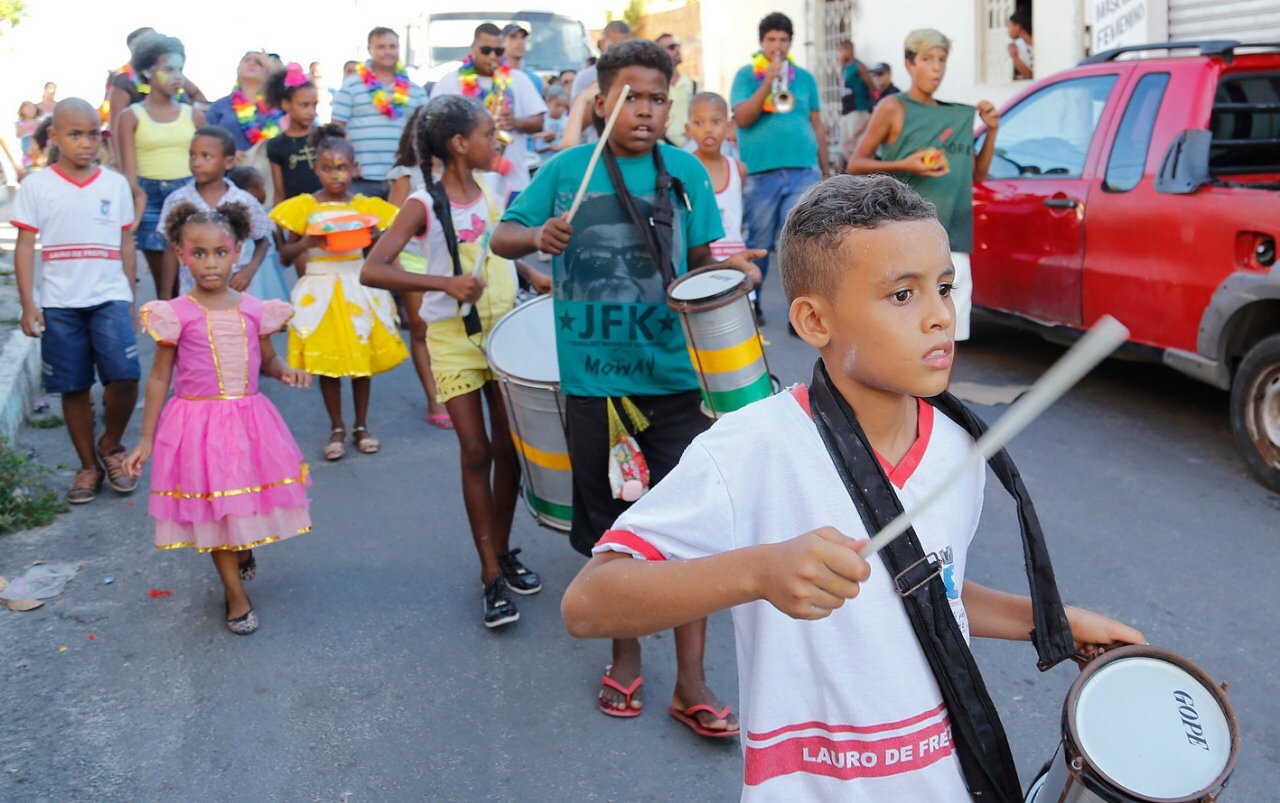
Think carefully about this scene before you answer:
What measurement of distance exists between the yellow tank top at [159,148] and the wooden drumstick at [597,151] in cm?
484

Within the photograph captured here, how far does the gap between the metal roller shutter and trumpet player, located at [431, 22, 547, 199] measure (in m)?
5.75

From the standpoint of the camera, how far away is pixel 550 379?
3965 millimetres

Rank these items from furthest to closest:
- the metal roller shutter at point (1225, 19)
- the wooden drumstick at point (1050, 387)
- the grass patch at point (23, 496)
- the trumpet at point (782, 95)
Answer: the metal roller shutter at point (1225, 19)
the trumpet at point (782, 95)
the grass patch at point (23, 496)
the wooden drumstick at point (1050, 387)

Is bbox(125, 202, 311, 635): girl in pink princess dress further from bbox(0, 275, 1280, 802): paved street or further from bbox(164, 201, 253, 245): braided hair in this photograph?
bbox(0, 275, 1280, 802): paved street

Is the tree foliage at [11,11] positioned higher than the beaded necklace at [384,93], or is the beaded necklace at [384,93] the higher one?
the tree foliage at [11,11]

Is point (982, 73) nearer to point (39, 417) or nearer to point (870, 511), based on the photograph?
point (39, 417)

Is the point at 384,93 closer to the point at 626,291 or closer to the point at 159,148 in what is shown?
the point at 159,148

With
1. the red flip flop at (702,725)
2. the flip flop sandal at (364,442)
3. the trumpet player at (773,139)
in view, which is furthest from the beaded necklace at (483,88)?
the red flip flop at (702,725)

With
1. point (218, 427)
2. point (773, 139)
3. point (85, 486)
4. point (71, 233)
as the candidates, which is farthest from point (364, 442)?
point (773, 139)

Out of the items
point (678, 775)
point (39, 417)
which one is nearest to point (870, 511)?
point (678, 775)

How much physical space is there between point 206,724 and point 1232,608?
134 inches

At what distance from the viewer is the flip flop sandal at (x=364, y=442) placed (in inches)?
260

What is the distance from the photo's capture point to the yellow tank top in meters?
7.62

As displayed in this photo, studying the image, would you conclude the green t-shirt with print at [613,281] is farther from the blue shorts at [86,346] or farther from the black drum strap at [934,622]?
the blue shorts at [86,346]
